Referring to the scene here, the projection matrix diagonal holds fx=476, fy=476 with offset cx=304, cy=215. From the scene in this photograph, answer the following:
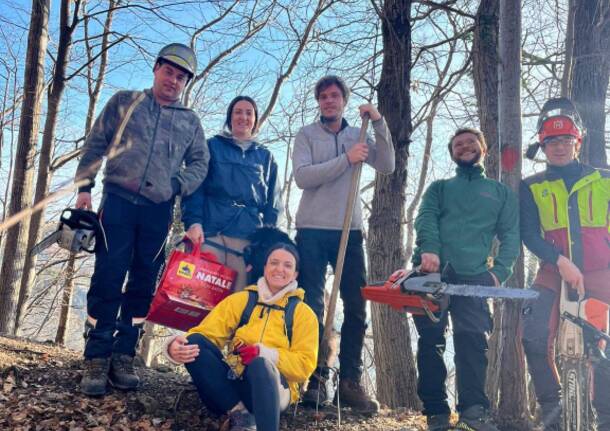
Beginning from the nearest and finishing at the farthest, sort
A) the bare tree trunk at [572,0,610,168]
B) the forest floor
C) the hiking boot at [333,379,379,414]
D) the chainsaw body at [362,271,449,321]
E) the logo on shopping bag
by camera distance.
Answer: the forest floor, the chainsaw body at [362,271,449,321], the logo on shopping bag, the hiking boot at [333,379,379,414], the bare tree trunk at [572,0,610,168]

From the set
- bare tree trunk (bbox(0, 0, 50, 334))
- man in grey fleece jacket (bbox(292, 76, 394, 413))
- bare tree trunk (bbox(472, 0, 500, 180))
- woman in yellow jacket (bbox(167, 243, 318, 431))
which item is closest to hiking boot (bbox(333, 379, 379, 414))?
man in grey fleece jacket (bbox(292, 76, 394, 413))

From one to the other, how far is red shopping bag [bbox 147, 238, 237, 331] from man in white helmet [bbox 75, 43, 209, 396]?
0.28 meters

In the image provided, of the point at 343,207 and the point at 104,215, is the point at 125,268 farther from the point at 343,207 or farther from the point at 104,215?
the point at 343,207

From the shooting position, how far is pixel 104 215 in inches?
133

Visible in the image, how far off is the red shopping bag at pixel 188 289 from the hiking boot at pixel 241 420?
2.53ft

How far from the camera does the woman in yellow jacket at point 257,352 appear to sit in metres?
2.75

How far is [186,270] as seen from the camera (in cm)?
334

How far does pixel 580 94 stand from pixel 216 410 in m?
5.47

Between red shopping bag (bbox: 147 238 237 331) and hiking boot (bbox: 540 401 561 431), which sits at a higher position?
red shopping bag (bbox: 147 238 237 331)

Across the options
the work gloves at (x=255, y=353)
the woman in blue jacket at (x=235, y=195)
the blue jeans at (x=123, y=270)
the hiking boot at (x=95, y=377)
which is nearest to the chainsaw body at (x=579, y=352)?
the work gloves at (x=255, y=353)

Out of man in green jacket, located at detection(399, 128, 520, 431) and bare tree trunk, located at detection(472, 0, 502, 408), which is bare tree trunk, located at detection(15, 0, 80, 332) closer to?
bare tree trunk, located at detection(472, 0, 502, 408)

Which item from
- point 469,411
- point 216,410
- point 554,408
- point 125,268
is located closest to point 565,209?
point 554,408

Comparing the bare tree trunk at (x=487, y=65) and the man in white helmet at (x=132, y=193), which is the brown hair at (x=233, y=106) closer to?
the man in white helmet at (x=132, y=193)

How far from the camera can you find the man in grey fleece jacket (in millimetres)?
3621
